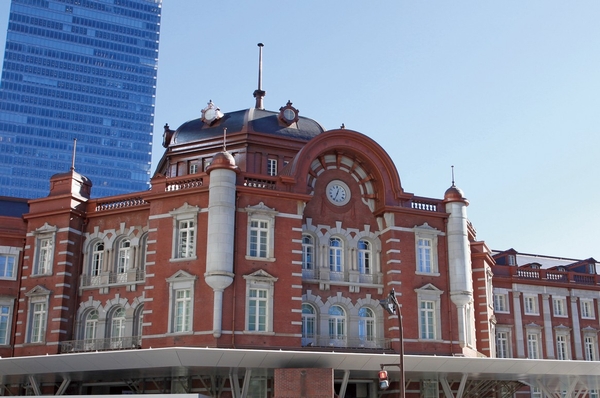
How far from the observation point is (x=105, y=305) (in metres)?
39.0

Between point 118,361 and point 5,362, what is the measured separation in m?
5.52

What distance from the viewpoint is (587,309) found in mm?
53781

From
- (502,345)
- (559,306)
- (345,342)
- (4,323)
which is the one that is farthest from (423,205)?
(4,323)

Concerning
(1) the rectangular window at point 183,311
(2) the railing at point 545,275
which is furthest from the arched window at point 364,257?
(2) the railing at point 545,275

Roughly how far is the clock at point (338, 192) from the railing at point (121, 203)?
9676 mm

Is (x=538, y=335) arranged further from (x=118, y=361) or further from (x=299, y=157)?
(x=118, y=361)

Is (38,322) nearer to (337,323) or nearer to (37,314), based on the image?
(37,314)

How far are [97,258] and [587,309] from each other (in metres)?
34.2

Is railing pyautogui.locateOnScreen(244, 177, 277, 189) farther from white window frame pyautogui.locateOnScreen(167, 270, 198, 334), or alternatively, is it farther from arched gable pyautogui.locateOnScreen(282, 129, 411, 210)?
white window frame pyautogui.locateOnScreen(167, 270, 198, 334)

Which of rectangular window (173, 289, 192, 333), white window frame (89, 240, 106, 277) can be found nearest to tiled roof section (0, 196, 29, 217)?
white window frame (89, 240, 106, 277)

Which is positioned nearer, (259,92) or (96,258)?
(96,258)

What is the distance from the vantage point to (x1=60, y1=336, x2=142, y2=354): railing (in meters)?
37.5

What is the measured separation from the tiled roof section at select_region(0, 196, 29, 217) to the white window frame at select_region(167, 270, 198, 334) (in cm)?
1383

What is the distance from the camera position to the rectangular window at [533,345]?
167 feet
